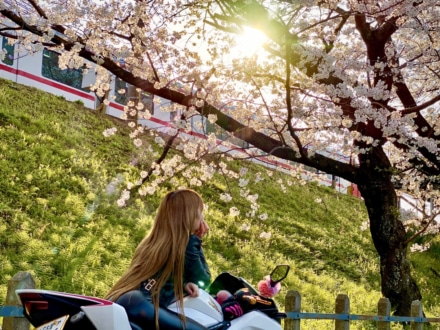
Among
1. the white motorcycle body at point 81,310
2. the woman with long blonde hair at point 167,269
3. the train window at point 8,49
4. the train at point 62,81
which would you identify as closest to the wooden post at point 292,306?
the woman with long blonde hair at point 167,269

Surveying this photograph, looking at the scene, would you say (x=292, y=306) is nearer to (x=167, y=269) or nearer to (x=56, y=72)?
(x=167, y=269)

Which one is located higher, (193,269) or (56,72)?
(56,72)

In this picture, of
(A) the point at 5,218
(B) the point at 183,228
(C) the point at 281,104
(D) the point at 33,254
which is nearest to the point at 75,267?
(D) the point at 33,254

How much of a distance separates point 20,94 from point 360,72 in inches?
372

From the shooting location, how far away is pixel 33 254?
7430mm

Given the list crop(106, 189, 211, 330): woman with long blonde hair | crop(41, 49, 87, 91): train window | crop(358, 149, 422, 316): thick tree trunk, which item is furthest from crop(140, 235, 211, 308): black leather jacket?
crop(41, 49, 87, 91): train window

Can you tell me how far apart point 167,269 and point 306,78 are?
17.9ft

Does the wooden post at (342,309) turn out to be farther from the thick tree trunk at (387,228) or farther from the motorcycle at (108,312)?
the thick tree trunk at (387,228)

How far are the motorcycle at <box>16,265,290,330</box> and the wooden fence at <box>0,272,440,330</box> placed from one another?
26cm

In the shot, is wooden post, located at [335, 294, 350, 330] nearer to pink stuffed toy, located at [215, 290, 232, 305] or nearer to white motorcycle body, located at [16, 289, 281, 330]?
pink stuffed toy, located at [215, 290, 232, 305]

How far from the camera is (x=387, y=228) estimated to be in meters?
7.80

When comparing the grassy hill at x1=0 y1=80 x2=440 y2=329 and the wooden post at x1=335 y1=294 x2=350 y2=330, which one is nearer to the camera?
the wooden post at x1=335 y1=294 x2=350 y2=330

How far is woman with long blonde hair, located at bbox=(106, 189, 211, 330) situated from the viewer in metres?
2.72

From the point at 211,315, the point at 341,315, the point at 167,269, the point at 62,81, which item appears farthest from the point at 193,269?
the point at 62,81
